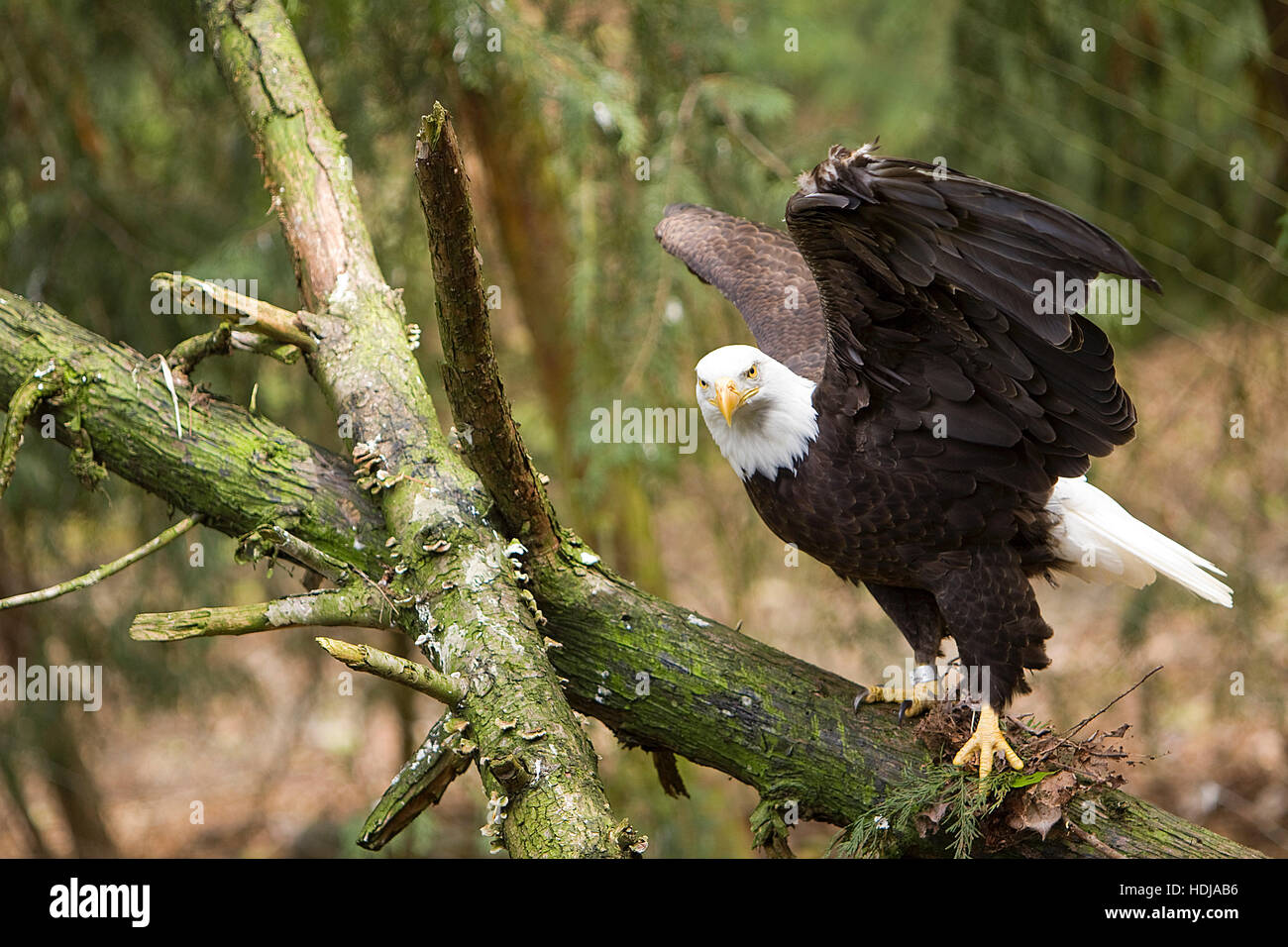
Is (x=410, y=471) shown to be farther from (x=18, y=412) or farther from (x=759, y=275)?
(x=759, y=275)

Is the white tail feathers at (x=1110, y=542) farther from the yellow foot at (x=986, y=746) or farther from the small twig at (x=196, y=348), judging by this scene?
the small twig at (x=196, y=348)

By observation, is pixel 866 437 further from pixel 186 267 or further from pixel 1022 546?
pixel 186 267

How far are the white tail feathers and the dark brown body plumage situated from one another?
0.10 meters

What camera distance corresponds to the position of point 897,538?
2.99m

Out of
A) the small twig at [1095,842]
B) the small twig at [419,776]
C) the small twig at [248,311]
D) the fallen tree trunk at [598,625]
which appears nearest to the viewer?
the small twig at [419,776]

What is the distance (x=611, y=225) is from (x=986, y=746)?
8.86 ft

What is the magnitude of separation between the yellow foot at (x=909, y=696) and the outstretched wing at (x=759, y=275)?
3.81 feet

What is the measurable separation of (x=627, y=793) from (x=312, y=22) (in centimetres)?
370

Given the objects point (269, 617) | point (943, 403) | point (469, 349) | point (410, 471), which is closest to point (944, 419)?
point (943, 403)

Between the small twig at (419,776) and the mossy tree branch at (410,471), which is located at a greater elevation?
the mossy tree branch at (410,471)

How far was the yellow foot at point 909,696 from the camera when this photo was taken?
3.03 meters

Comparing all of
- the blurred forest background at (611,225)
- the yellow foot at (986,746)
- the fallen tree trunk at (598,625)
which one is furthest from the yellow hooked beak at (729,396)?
the yellow foot at (986,746)

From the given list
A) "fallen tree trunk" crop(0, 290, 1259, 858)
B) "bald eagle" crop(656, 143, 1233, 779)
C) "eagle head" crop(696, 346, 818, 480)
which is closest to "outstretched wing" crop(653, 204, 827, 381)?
"bald eagle" crop(656, 143, 1233, 779)

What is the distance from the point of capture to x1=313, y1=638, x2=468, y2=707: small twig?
2053 mm
